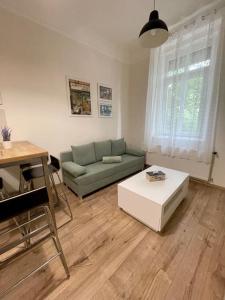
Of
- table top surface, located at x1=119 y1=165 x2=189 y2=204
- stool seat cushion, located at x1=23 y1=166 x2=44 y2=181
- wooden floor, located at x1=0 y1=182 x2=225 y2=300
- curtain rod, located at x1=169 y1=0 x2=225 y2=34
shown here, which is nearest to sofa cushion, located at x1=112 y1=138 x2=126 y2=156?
table top surface, located at x1=119 y1=165 x2=189 y2=204

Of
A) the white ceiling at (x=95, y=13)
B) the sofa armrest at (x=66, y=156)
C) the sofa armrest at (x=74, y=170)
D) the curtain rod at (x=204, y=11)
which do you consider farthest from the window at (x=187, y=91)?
the sofa armrest at (x=66, y=156)

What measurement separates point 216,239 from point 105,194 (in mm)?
1540

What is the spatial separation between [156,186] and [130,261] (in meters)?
0.87

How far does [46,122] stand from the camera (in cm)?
242

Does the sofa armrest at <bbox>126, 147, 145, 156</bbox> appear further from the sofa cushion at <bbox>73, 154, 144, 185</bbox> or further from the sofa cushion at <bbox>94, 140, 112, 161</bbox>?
the sofa cushion at <bbox>94, 140, 112, 161</bbox>

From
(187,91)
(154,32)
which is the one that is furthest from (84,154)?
(187,91)

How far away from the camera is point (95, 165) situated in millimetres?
2684

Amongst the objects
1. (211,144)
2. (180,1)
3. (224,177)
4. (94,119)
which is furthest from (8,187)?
(180,1)

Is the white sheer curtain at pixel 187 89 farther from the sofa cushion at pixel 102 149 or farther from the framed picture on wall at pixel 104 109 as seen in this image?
the sofa cushion at pixel 102 149

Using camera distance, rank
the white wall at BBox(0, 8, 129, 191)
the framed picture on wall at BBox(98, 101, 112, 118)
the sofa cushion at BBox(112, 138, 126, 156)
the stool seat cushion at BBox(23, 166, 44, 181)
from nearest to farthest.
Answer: the stool seat cushion at BBox(23, 166, 44, 181), the white wall at BBox(0, 8, 129, 191), the framed picture on wall at BBox(98, 101, 112, 118), the sofa cushion at BBox(112, 138, 126, 156)

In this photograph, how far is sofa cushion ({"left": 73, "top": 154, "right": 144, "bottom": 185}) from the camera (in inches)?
85.6

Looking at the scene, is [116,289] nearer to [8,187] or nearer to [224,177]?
[8,187]

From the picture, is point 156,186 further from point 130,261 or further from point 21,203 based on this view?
point 21,203

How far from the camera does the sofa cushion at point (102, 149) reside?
2979mm
